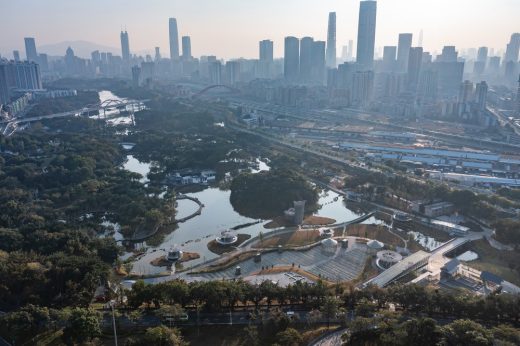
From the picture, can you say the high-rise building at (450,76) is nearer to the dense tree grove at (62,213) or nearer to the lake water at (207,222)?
the lake water at (207,222)

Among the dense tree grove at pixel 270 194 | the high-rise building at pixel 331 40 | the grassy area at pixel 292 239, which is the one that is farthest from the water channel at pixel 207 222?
the high-rise building at pixel 331 40

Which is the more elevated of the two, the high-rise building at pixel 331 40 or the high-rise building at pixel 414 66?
the high-rise building at pixel 331 40

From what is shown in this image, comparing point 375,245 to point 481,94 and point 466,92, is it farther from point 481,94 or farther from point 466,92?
point 466,92

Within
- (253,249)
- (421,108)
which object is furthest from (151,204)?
(421,108)

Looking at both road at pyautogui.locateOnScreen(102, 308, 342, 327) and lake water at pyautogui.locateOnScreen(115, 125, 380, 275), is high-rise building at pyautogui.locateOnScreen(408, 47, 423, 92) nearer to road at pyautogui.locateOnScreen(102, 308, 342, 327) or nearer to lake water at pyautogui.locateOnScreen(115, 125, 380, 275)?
lake water at pyautogui.locateOnScreen(115, 125, 380, 275)

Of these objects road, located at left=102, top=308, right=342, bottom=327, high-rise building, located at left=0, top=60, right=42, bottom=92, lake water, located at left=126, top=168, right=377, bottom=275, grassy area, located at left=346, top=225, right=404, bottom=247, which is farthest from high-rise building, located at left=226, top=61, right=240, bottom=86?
road, located at left=102, top=308, right=342, bottom=327

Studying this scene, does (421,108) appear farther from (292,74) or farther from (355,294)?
(355,294)

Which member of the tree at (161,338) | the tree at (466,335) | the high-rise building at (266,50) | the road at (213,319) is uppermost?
the high-rise building at (266,50)
